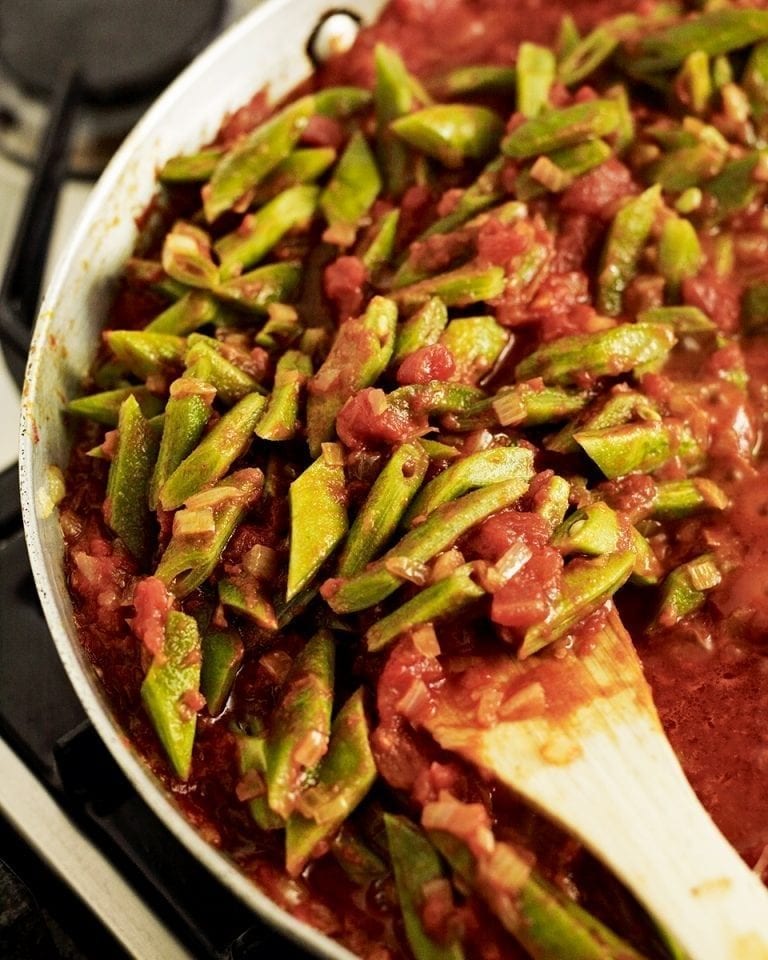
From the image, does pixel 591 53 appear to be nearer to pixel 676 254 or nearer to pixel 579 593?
pixel 676 254

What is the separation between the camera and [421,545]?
8.36ft

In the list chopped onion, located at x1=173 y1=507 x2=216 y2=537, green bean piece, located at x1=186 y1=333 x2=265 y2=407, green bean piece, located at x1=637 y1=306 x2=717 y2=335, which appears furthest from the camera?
green bean piece, located at x1=637 y1=306 x2=717 y2=335

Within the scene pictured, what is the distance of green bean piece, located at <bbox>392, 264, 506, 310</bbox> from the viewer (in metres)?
3.09

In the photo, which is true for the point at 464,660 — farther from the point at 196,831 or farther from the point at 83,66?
the point at 83,66

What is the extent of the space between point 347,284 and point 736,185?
4.18 ft

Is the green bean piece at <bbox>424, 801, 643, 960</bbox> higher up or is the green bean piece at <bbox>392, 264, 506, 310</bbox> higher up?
the green bean piece at <bbox>392, 264, 506, 310</bbox>

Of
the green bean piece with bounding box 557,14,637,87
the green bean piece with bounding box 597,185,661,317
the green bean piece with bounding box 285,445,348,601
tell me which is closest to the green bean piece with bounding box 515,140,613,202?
the green bean piece with bounding box 597,185,661,317

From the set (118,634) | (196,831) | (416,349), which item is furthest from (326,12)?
(196,831)

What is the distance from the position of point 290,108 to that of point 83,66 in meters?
1.10

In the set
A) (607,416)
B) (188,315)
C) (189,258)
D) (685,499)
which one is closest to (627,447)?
(607,416)

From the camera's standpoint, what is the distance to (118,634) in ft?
8.83

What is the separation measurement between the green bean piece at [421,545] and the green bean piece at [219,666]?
262 mm

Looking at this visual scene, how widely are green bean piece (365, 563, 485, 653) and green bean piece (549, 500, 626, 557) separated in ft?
0.85

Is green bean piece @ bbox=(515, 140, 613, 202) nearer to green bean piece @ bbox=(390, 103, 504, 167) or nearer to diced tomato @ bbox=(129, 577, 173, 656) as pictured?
green bean piece @ bbox=(390, 103, 504, 167)
